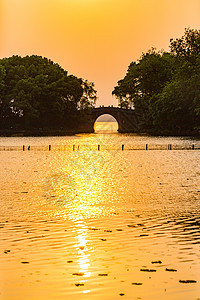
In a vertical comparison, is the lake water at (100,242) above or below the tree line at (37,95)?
below

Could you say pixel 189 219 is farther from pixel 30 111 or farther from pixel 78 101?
pixel 78 101

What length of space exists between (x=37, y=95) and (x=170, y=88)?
38.1 meters

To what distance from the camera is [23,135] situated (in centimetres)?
15612

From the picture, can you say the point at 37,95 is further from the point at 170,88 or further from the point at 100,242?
the point at 100,242

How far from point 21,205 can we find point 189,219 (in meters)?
7.05

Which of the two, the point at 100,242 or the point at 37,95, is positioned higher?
the point at 37,95

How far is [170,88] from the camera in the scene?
408 feet

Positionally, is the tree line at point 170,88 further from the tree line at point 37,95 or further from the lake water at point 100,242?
the lake water at point 100,242

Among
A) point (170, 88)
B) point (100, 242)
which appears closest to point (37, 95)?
point (170, 88)

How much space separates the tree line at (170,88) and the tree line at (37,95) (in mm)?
14972

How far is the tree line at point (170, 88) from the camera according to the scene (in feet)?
382

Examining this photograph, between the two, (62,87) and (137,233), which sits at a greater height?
(62,87)

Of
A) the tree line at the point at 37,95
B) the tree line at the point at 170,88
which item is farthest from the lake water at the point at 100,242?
the tree line at the point at 37,95

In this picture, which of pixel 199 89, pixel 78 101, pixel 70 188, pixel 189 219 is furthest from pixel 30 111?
pixel 189 219
